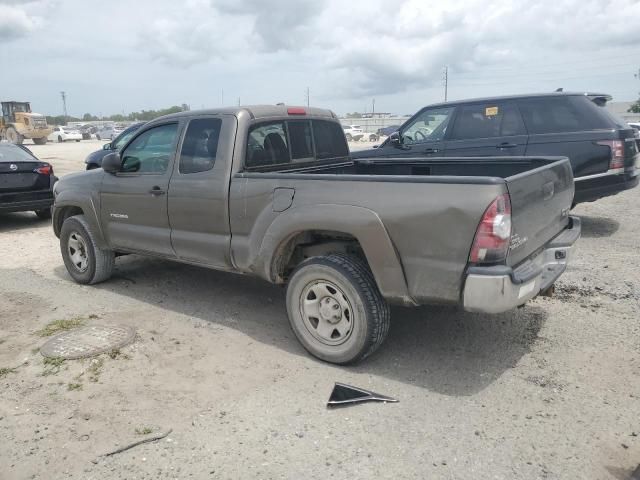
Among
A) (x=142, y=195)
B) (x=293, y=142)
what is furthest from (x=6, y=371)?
(x=293, y=142)

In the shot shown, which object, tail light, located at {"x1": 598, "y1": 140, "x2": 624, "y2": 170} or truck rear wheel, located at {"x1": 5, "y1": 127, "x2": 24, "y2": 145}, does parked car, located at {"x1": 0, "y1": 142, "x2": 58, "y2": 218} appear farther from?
truck rear wheel, located at {"x1": 5, "y1": 127, "x2": 24, "y2": 145}

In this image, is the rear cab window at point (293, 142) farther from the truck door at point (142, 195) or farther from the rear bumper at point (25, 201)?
the rear bumper at point (25, 201)

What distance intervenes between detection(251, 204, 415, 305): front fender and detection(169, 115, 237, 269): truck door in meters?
0.74

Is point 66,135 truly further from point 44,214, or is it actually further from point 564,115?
point 564,115

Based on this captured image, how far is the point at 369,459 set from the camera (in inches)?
111

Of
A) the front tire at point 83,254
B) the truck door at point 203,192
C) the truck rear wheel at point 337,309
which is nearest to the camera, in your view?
the truck rear wheel at point 337,309

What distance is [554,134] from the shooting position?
7219 mm

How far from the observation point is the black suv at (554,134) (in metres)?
7.00

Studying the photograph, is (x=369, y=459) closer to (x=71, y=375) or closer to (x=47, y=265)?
(x=71, y=375)

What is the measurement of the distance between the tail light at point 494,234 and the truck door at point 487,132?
4.81m

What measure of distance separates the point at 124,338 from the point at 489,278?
2.92 metres

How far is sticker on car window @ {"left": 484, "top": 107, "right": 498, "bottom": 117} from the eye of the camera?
7.71m

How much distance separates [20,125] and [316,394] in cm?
4789

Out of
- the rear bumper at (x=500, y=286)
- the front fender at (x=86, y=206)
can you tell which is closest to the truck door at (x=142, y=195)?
the front fender at (x=86, y=206)
